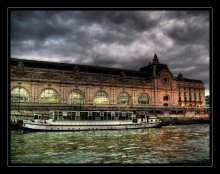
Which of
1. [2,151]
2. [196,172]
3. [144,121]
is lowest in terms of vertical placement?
[144,121]

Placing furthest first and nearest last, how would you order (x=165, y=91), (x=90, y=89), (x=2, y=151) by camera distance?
1. (x=165, y=91)
2. (x=90, y=89)
3. (x=2, y=151)

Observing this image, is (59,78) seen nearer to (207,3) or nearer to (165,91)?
(165,91)

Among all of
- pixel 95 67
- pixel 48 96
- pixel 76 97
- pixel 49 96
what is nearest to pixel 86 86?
pixel 76 97

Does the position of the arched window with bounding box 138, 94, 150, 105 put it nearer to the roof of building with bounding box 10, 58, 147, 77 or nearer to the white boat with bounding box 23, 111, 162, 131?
the roof of building with bounding box 10, 58, 147, 77

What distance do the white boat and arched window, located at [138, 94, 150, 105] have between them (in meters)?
26.1

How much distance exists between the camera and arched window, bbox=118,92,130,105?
2896 inches

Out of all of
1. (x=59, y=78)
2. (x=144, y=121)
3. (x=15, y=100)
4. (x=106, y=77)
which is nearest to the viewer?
(x=144, y=121)

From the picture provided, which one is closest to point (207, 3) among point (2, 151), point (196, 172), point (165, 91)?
point (196, 172)

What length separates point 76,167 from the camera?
720cm

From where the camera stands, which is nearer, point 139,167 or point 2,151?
point 2,151

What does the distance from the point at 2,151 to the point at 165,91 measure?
3121 inches

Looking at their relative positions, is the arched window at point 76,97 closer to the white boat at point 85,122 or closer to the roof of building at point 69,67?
the roof of building at point 69,67

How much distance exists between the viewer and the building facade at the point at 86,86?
2297 inches

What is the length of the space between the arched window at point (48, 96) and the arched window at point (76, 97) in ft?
13.4
